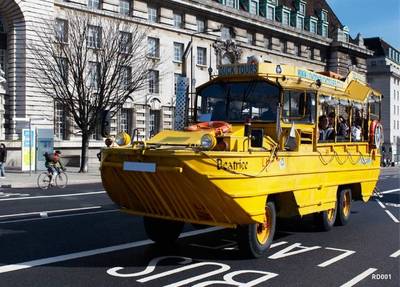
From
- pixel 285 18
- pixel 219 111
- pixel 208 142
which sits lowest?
pixel 208 142

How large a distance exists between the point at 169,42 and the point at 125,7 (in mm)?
5379

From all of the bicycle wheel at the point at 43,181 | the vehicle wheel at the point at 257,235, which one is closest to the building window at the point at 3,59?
the bicycle wheel at the point at 43,181

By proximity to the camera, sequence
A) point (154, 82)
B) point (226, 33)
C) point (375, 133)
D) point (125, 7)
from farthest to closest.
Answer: point (226, 33) < point (154, 82) < point (125, 7) < point (375, 133)

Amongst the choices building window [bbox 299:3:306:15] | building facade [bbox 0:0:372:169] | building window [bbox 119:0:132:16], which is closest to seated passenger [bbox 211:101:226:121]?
building facade [bbox 0:0:372:169]

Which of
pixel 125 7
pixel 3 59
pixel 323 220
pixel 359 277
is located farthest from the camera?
pixel 125 7

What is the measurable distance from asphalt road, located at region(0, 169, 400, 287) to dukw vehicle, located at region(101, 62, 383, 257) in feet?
1.70

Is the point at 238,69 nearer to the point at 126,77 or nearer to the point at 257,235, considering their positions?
the point at 257,235

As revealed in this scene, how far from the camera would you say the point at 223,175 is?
716 centimetres

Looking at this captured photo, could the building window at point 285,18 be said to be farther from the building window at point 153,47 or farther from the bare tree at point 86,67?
the bare tree at point 86,67

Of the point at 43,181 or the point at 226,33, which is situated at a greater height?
the point at 226,33

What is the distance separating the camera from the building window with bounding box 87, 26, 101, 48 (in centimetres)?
3487

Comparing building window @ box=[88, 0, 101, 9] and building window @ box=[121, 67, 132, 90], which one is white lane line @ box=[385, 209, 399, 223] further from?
building window @ box=[88, 0, 101, 9]

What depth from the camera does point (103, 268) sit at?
732cm

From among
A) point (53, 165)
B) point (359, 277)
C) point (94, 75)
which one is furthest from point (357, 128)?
point (94, 75)
